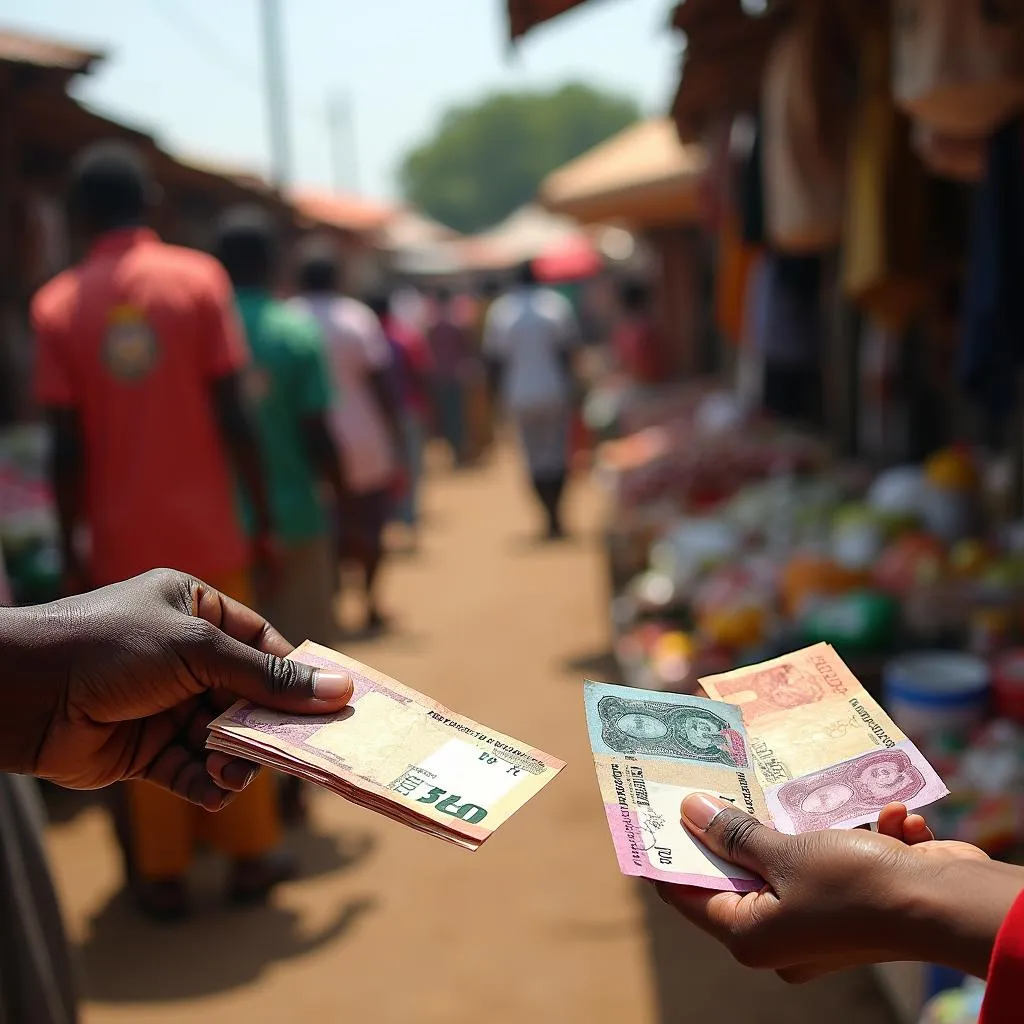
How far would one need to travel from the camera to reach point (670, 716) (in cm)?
148

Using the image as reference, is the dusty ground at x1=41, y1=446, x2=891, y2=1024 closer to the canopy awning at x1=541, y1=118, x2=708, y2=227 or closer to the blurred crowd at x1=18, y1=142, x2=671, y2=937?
the blurred crowd at x1=18, y1=142, x2=671, y2=937

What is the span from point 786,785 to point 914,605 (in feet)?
8.47

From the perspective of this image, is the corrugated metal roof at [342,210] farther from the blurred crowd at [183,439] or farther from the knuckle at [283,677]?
the knuckle at [283,677]

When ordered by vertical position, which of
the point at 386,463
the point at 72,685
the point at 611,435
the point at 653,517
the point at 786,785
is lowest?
the point at 611,435

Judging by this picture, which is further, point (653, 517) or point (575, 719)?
point (653, 517)

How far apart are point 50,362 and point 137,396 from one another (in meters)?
0.25

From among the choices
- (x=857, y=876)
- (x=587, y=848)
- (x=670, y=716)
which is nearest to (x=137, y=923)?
(x=587, y=848)

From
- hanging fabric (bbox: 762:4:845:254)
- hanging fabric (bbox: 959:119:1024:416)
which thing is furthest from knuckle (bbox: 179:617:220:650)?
hanging fabric (bbox: 762:4:845:254)

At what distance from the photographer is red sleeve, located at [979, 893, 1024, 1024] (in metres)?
1.05

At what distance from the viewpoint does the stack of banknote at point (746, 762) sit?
4.39 ft

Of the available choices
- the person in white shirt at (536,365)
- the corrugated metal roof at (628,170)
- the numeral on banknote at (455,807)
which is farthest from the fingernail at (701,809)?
the person in white shirt at (536,365)

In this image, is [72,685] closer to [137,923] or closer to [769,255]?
[137,923]

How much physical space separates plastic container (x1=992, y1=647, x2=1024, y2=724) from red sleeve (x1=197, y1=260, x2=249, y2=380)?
7.56ft

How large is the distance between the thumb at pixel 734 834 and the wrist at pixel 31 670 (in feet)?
2.45
